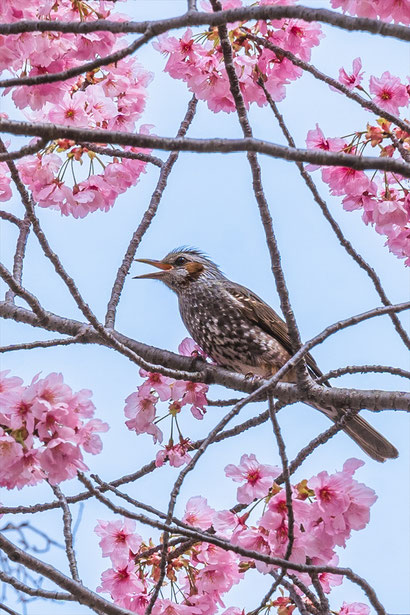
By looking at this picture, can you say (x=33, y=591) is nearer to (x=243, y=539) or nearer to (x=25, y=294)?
(x=243, y=539)

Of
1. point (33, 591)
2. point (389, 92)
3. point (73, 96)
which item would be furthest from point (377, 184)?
point (33, 591)

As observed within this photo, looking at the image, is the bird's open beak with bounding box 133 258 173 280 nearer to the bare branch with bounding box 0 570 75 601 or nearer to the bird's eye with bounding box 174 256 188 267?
the bird's eye with bounding box 174 256 188 267

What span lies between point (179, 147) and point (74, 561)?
1.47 meters

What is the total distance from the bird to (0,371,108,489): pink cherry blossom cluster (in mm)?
2261

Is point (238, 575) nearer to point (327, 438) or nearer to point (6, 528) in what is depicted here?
point (327, 438)

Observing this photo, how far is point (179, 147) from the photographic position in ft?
6.22

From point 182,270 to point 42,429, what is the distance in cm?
323

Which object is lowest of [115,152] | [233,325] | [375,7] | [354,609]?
[354,609]

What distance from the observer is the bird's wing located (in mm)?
5059

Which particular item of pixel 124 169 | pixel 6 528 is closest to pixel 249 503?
pixel 6 528

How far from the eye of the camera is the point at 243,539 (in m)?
2.71

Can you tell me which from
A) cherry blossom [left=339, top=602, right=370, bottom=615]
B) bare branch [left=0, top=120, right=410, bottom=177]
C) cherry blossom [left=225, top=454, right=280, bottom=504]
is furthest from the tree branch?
cherry blossom [left=339, top=602, right=370, bottom=615]

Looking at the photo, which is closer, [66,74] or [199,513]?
[66,74]

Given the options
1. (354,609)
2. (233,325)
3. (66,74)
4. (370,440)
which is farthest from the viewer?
(233,325)
